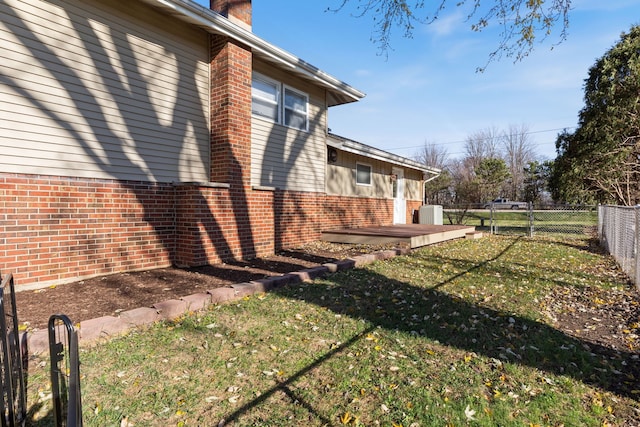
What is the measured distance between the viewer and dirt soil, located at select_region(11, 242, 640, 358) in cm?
376

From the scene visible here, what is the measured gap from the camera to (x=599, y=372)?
3031 millimetres

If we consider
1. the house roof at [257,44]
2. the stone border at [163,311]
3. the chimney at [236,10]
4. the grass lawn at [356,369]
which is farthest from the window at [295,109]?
the grass lawn at [356,369]

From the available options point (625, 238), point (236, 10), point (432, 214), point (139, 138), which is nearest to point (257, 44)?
point (236, 10)

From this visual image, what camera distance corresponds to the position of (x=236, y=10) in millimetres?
7738

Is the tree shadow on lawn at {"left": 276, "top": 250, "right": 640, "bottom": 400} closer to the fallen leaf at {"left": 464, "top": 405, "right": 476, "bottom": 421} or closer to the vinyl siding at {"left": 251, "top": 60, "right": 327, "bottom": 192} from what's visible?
the fallen leaf at {"left": 464, "top": 405, "right": 476, "bottom": 421}

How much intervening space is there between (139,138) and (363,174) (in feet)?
27.5

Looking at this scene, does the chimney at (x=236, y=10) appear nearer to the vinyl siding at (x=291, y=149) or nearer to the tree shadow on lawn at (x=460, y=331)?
the vinyl siding at (x=291, y=149)

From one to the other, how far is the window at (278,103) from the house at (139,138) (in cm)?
4

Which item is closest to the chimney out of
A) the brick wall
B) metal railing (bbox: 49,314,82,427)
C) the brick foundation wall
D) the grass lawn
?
the brick foundation wall

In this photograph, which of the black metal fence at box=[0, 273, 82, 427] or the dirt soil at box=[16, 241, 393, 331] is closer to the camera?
the black metal fence at box=[0, 273, 82, 427]

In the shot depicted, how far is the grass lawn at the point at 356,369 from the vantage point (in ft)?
7.91

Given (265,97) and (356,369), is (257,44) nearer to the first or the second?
(265,97)

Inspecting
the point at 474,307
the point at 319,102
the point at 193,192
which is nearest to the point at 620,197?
the point at 319,102

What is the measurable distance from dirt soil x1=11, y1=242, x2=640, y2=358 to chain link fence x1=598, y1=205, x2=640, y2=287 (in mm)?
725
